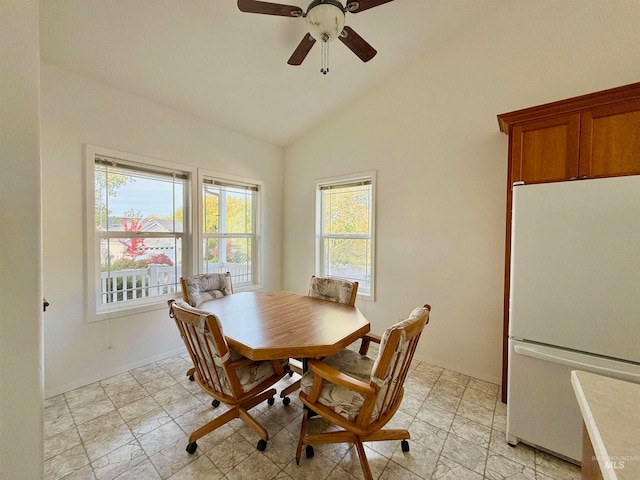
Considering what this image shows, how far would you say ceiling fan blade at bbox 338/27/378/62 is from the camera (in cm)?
174

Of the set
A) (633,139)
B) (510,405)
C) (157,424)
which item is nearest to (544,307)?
(510,405)

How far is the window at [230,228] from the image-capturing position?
3.20m

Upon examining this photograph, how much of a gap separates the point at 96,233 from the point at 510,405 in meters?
3.54

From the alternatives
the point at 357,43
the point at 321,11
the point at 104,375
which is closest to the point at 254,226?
the point at 104,375

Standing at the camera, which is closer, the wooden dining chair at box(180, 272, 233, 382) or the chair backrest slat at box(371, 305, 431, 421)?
the chair backrest slat at box(371, 305, 431, 421)

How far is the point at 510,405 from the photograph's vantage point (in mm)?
1661

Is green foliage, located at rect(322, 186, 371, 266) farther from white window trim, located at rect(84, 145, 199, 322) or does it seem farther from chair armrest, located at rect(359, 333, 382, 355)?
white window trim, located at rect(84, 145, 199, 322)

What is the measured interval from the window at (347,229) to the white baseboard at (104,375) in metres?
2.05

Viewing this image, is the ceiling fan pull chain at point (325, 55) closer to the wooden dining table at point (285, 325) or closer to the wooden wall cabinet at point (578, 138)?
the wooden wall cabinet at point (578, 138)

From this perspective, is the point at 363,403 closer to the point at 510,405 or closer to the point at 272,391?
the point at 272,391

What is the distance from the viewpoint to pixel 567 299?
4.74 ft

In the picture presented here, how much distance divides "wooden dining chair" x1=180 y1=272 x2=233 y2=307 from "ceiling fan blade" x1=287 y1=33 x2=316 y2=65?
2066 mm
